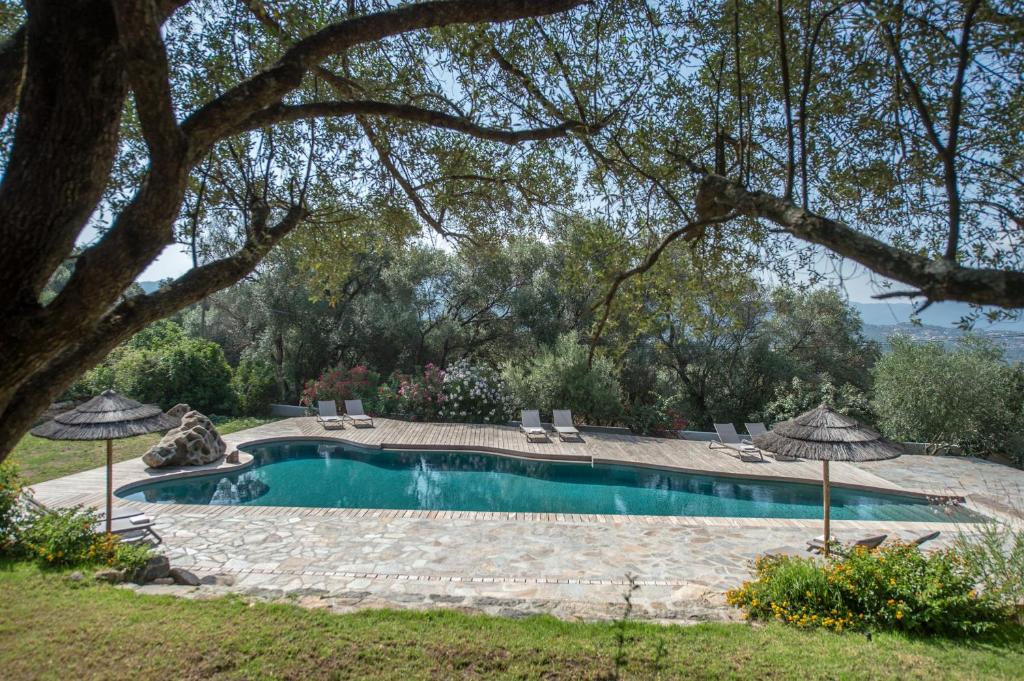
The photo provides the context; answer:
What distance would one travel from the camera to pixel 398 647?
4.41 meters

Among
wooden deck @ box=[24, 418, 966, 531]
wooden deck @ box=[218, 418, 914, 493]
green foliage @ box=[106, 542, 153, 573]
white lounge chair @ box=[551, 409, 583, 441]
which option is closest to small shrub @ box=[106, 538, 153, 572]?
green foliage @ box=[106, 542, 153, 573]

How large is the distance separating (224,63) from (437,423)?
1329 centimetres

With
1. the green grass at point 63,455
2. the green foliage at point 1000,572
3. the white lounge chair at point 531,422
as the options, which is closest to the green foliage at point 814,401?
the white lounge chair at point 531,422

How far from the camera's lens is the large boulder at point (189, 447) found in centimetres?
1177

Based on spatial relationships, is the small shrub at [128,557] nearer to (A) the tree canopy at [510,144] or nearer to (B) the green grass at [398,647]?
(B) the green grass at [398,647]

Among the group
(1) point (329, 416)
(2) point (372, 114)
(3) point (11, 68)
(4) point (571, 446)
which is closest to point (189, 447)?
(1) point (329, 416)

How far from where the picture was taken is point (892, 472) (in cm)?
1248

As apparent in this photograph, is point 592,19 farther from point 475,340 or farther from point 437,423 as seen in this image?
point 475,340

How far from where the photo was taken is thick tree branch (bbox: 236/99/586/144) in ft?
11.6

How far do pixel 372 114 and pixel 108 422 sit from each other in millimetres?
5872

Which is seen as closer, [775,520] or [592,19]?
[592,19]

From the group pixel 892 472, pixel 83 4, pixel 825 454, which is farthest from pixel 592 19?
pixel 892 472

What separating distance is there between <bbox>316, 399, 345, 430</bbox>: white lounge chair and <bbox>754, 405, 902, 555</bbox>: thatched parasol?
11702 millimetres

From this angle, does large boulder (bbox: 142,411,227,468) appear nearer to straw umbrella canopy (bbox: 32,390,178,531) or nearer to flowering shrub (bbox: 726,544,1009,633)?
straw umbrella canopy (bbox: 32,390,178,531)
